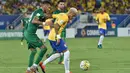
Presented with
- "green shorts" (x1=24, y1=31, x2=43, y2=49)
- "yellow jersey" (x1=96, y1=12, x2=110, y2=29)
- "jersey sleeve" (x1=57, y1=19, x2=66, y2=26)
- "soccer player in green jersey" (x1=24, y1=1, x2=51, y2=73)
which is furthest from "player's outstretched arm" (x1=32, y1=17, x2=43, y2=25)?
"yellow jersey" (x1=96, y1=12, x2=110, y2=29)

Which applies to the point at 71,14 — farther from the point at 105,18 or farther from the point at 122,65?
the point at 105,18

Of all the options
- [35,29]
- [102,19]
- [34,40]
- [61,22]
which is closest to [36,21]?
[35,29]

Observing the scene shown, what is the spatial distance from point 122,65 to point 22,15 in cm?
2375

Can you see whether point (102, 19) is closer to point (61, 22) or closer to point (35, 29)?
point (61, 22)

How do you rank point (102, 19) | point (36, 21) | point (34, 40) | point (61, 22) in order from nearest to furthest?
point (36, 21) < point (34, 40) < point (61, 22) < point (102, 19)

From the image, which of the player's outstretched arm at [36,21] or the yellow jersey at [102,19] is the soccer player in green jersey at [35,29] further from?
the yellow jersey at [102,19]

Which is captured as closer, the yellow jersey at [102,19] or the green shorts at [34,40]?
the green shorts at [34,40]

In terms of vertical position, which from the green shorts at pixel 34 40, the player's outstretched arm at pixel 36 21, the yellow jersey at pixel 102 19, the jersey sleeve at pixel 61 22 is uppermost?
the player's outstretched arm at pixel 36 21

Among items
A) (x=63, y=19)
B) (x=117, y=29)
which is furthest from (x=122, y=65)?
(x=117, y=29)

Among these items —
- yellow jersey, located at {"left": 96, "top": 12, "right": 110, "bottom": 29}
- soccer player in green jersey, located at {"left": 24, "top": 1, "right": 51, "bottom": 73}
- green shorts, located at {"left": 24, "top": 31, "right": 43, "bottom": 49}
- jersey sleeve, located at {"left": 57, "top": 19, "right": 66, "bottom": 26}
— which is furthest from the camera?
yellow jersey, located at {"left": 96, "top": 12, "right": 110, "bottom": 29}

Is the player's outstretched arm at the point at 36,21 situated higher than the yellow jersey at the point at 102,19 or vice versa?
the player's outstretched arm at the point at 36,21

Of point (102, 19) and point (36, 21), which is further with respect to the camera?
point (102, 19)

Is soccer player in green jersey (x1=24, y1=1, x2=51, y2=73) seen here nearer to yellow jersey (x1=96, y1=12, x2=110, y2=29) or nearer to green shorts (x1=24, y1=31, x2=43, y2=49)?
green shorts (x1=24, y1=31, x2=43, y2=49)

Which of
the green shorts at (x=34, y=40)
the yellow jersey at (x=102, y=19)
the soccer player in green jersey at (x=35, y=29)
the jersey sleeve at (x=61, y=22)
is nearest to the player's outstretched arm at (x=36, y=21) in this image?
the soccer player in green jersey at (x=35, y=29)
